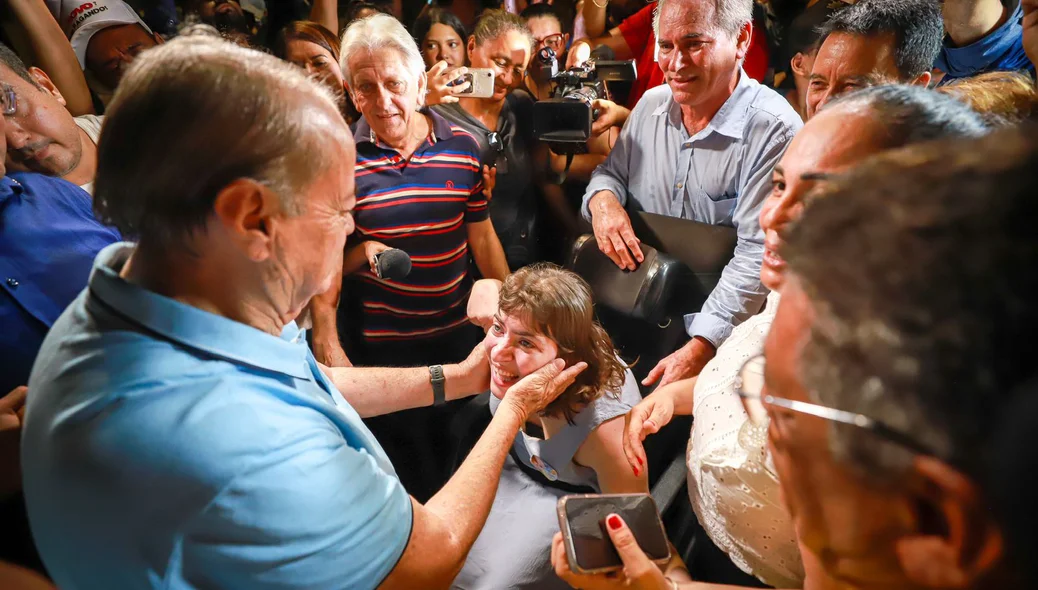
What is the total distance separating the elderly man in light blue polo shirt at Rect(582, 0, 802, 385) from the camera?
1.91 m

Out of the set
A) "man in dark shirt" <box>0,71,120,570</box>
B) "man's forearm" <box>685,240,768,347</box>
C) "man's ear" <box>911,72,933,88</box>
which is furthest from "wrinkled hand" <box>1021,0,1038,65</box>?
"man in dark shirt" <box>0,71,120,570</box>

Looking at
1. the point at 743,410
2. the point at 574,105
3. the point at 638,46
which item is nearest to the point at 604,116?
the point at 574,105

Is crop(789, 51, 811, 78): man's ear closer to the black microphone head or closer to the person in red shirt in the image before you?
the person in red shirt

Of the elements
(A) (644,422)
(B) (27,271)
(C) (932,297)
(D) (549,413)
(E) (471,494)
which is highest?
(C) (932,297)

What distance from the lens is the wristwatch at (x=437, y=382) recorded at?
1.82 m

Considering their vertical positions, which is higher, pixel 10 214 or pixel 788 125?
pixel 788 125

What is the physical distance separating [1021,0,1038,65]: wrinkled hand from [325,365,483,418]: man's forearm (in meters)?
1.86

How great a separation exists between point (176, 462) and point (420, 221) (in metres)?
1.47

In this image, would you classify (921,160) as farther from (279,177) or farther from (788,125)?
(788,125)

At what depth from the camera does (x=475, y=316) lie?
2.00 m

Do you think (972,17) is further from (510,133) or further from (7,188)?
(7,188)

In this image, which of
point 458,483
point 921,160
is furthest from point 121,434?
point 921,160

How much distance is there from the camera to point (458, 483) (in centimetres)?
119

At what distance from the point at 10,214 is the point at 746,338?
1.76m
